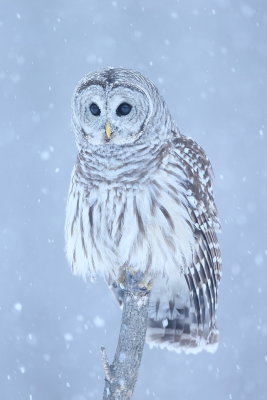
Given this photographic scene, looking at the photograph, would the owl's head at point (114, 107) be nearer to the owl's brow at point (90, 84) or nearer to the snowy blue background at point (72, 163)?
the owl's brow at point (90, 84)

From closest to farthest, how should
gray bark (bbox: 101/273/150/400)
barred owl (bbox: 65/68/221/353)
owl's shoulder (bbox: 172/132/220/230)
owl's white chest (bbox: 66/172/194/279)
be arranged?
gray bark (bbox: 101/273/150/400) → barred owl (bbox: 65/68/221/353) → owl's white chest (bbox: 66/172/194/279) → owl's shoulder (bbox: 172/132/220/230)

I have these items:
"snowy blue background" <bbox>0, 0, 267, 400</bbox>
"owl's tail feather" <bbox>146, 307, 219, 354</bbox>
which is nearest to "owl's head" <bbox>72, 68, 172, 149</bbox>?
"owl's tail feather" <bbox>146, 307, 219, 354</bbox>

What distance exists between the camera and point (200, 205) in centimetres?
479

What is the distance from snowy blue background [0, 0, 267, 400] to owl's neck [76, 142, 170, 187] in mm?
8016

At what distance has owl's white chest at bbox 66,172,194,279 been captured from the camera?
15.0ft

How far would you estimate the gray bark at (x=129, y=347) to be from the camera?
4.21 m

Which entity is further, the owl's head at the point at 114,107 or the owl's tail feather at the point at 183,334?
the owl's tail feather at the point at 183,334

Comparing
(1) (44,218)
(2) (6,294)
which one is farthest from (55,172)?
(2) (6,294)

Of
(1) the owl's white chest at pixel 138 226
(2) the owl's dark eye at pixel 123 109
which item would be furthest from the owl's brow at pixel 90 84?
(1) the owl's white chest at pixel 138 226

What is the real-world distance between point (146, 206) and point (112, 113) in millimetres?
484

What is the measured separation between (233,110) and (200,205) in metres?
11.1

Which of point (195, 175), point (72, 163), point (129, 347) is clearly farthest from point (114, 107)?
point (72, 163)

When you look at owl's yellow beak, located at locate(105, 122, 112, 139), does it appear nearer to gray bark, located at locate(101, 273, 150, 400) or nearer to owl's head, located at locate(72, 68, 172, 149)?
owl's head, located at locate(72, 68, 172, 149)

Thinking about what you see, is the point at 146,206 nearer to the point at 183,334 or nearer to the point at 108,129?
the point at 108,129
